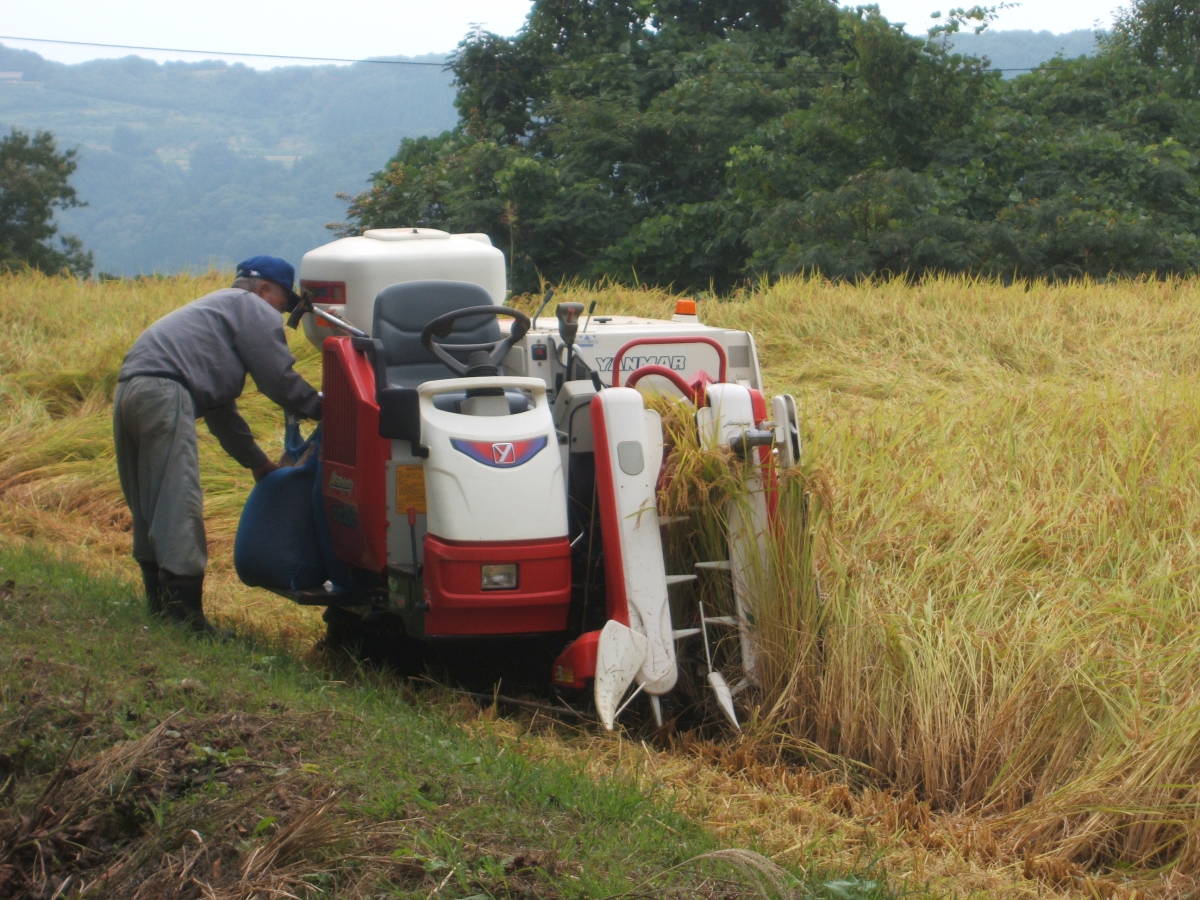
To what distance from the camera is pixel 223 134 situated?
141500mm

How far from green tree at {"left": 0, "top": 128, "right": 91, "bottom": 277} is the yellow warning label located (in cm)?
2938

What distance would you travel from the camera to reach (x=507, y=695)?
5398 mm

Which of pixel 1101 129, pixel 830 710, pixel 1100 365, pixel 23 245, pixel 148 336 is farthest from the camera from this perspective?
pixel 23 245

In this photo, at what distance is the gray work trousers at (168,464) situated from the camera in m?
5.74

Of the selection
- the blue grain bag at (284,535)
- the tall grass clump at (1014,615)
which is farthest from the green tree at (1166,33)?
the blue grain bag at (284,535)

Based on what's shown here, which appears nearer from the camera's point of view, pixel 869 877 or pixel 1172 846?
pixel 869 877

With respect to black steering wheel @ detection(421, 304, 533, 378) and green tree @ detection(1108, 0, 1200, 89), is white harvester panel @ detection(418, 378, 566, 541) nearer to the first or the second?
black steering wheel @ detection(421, 304, 533, 378)

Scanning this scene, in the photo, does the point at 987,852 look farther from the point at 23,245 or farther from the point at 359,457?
the point at 23,245

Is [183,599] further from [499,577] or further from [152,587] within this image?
[499,577]

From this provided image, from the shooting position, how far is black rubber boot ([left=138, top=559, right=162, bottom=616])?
5918mm

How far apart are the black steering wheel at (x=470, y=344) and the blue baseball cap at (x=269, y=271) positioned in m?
0.94

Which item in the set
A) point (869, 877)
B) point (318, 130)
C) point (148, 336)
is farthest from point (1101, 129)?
point (318, 130)

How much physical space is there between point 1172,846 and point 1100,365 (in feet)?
19.9

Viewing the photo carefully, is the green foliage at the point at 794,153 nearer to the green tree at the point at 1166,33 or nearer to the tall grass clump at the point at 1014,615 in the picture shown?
the green tree at the point at 1166,33
